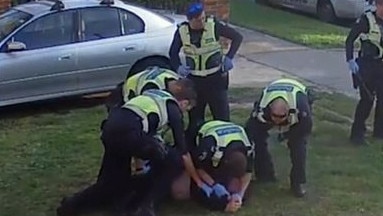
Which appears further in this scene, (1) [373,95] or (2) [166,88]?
(1) [373,95]

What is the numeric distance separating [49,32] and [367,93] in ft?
13.6

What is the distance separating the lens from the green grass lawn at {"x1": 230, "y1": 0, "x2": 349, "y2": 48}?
714 inches

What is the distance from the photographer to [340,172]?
29.6 feet

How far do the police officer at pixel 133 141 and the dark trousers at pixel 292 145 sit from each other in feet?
2.45

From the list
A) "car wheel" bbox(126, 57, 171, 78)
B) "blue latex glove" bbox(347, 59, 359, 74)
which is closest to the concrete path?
"car wheel" bbox(126, 57, 171, 78)

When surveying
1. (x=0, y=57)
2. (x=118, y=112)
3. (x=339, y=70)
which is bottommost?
(x=339, y=70)

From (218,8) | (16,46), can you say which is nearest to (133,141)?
(16,46)

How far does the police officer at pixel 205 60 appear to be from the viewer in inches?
363

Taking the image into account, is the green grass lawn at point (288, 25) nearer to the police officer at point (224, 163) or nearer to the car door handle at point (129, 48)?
the car door handle at point (129, 48)

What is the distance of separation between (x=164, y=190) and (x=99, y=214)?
0.58 metres

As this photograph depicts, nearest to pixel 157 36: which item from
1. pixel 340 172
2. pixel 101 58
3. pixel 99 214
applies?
pixel 101 58

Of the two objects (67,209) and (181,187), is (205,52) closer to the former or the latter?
(181,187)

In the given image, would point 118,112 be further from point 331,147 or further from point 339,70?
point 339,70

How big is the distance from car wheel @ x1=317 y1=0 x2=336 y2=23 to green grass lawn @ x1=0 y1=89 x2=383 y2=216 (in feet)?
33.4
